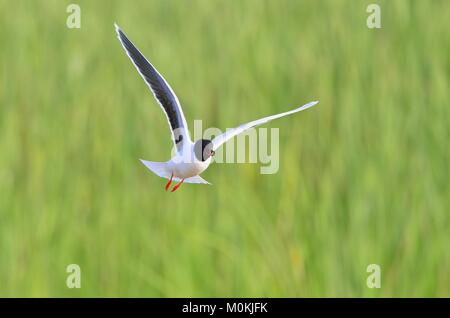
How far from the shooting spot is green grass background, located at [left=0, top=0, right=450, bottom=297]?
213 cm

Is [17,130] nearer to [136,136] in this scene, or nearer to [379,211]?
[136,136]

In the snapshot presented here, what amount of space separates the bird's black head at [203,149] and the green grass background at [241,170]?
1176 millimetres

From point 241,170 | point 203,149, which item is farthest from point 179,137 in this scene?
point 241,170

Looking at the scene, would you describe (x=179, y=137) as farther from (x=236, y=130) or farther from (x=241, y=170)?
(x=241, y=170)

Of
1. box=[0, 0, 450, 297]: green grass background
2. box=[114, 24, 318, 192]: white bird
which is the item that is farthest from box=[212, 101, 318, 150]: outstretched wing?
box=[0, 0, 450, 297]: green grass background

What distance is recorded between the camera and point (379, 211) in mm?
2180

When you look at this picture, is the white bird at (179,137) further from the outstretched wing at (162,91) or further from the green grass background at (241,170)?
the green grass background at (241,170)

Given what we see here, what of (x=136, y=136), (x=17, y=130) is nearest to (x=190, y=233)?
(x=136, y=136)

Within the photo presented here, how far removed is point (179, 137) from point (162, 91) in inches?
3.2

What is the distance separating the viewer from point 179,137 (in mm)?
961
